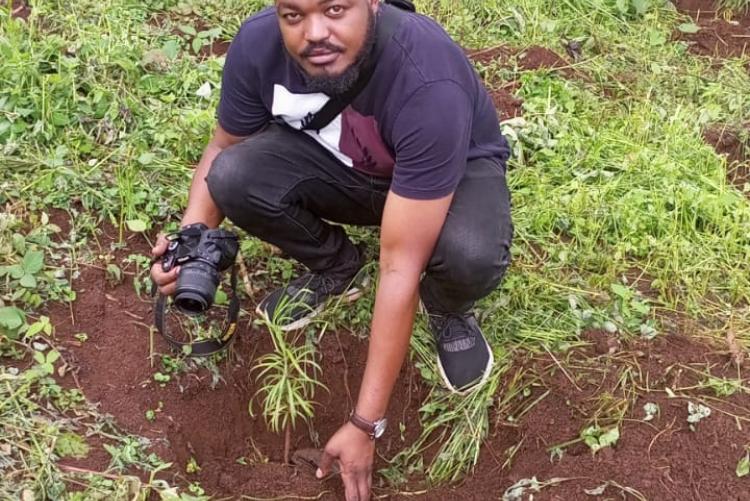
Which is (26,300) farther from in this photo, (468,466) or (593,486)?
(593,486)

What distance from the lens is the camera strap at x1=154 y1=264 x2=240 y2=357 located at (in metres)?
2.38

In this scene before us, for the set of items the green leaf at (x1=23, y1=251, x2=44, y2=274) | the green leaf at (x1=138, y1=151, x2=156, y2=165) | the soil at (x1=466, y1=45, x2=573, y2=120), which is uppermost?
the soil at (x1=466, y1=45, x2=573, y2=120)

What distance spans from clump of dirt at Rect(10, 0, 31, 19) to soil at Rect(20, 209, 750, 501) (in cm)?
168

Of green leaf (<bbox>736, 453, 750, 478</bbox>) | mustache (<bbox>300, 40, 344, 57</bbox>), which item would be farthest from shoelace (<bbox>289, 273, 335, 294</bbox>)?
green leaf (<bbox>736, 453, 750, 478</bbox>)

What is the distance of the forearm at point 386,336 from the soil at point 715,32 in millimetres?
2946

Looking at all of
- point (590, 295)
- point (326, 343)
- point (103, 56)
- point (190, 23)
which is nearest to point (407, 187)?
point (326, 343)

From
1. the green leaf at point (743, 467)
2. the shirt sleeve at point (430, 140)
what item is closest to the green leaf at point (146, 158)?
the shirt sleeve at point (430, 140)

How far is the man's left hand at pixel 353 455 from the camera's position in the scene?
2.12 m

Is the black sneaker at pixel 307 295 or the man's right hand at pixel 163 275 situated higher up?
the man's right hand at pixel 163 275

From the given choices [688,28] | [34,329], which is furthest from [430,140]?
[688,28]

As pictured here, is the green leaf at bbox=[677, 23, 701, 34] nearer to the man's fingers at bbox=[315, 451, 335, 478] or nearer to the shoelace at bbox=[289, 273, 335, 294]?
the shoelace at bbox=[289, 273, 335, 294]

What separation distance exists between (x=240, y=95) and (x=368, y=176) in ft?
1.46

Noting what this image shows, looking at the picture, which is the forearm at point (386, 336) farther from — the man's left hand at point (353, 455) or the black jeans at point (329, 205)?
the black jeans at point (329, 205)

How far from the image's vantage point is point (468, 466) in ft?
8.20
